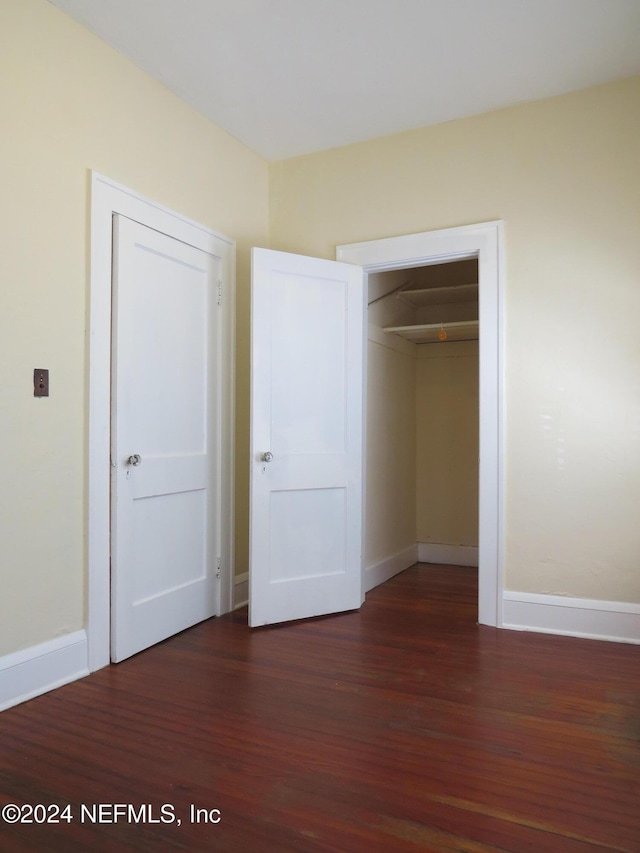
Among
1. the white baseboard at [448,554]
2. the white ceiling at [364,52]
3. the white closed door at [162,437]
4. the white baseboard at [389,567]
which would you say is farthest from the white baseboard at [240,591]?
the white ceiling at [364,52]

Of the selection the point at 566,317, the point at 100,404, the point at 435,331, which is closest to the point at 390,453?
the point at 435,331

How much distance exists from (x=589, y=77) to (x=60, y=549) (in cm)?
343

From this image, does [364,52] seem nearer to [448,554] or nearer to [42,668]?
[42,668]

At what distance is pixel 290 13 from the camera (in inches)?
105

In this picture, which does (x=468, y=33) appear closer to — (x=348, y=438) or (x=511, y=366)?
(x=511, y=366)

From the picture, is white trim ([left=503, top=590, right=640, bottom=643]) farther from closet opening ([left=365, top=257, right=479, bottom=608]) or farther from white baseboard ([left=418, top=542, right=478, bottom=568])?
white baseboard ([left=418, top=542, right=478, bottom=568])

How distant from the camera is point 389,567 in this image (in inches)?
182

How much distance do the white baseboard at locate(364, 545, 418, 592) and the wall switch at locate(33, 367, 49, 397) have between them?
2.43 m

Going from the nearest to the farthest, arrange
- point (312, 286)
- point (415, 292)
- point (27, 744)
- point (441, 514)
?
1. point (27, 744)
2. point (312, 286)
3. point (415, 292)
4. point (441, 514)

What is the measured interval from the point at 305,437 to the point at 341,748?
1.85 metres

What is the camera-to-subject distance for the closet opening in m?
4.71

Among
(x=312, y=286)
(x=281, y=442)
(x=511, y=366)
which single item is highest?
(x=312, y=286)

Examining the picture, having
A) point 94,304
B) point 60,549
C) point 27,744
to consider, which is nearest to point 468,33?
point 94,304

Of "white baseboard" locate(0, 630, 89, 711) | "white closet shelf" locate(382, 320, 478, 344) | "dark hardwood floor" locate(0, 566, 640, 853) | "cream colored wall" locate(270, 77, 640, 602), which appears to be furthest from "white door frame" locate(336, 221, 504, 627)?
"white baseboard" locate(0, 630, 89, 711)
